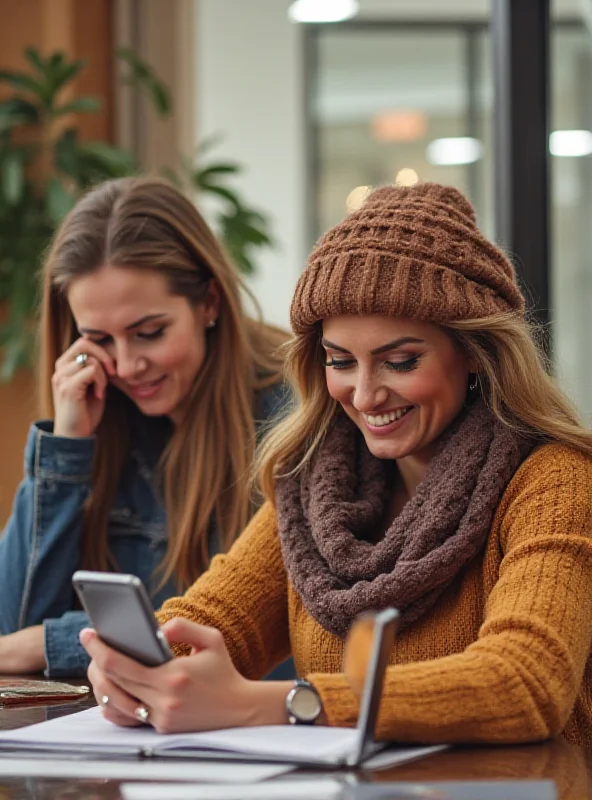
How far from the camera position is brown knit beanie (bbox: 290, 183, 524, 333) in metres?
1.57

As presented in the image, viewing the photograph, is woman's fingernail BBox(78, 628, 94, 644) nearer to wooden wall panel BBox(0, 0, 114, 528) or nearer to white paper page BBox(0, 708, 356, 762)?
white paper page BBox(0, 708, 356, 762)

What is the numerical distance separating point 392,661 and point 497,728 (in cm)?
33

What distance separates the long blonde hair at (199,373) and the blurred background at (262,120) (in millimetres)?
861

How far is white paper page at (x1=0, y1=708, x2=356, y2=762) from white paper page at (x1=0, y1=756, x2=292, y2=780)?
0.03 metres

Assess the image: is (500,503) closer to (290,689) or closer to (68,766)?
(290,689)

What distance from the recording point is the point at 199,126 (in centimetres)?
607

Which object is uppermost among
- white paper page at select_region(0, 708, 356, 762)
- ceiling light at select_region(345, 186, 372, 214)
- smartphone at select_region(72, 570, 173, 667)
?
ceiling light at select_region(345, 186, 372, 214)

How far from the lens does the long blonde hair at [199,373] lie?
2254 millimetres

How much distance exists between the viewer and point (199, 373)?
7.67 ft

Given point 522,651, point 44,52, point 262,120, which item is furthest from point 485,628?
point 262,120

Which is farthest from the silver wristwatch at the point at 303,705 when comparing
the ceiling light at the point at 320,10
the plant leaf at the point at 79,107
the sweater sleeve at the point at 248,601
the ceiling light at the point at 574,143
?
the ceiling light at the point at 320,10

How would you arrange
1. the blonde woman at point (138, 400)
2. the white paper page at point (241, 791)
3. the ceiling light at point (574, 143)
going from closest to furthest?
the white paper page at point (241, 791), the blonde woman at point (138, 400), the ceiling light at point (574, 143)

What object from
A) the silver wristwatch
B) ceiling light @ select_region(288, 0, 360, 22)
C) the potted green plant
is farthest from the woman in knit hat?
ceiling light @ select_region(288, 0, 360, 22)

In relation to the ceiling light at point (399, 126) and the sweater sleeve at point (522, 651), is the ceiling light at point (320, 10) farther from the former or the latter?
the sweater sleeve at point (522, 651)
